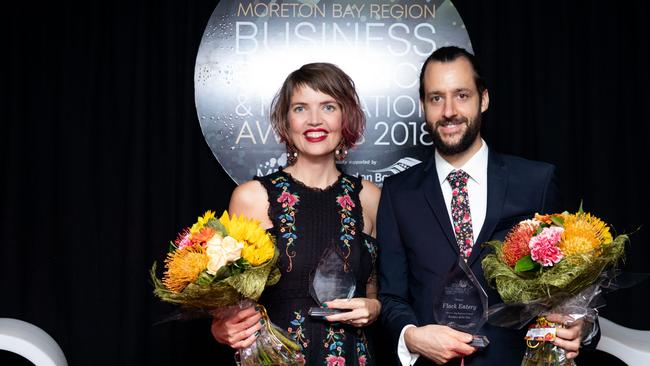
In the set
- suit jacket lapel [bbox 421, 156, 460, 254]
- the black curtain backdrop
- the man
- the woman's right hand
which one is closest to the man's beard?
the man

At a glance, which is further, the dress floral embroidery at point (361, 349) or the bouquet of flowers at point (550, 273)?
the dress floral embroidery at point (361, 349)

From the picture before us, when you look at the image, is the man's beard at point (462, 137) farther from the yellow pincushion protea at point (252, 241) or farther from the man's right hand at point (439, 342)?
the yellow pincushion protea at point (252, 241)

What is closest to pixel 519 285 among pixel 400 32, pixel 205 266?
pixel 205 266

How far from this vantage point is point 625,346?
9.83 ft

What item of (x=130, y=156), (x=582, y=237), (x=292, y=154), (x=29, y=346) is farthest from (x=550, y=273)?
(x=130, y=156)

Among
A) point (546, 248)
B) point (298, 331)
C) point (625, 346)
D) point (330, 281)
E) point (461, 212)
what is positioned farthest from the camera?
point (625, 346)

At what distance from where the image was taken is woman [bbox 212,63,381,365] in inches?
108

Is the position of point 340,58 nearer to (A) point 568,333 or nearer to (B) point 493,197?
(B) point 493,197

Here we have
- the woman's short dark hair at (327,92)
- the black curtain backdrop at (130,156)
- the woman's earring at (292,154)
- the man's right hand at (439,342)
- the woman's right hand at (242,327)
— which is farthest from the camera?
the black curtain backdrop at (130,156)

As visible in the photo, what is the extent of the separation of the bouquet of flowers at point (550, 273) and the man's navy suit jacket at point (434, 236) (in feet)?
0.58

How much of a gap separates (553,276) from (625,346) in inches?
45.4

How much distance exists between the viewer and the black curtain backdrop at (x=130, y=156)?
353 cm

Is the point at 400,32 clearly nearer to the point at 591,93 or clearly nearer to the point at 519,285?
the point at 591,93

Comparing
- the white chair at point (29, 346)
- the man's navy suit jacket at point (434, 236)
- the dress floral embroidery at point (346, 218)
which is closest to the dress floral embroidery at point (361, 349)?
the man's navy suit jacket at point (434, 236)
